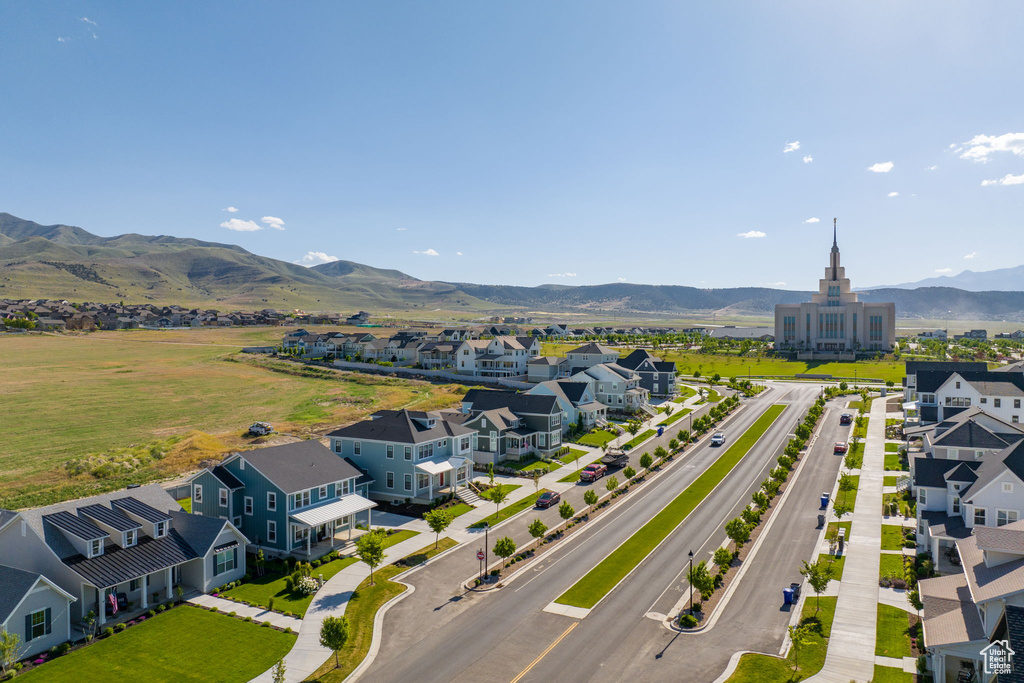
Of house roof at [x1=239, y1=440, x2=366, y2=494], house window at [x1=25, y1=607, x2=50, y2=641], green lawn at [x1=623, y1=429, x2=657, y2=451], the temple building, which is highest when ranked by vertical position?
the temple building

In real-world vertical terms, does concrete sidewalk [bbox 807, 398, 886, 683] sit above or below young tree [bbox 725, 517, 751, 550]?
below

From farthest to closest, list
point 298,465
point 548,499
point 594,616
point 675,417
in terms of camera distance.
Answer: point 675,417 < point 548,499 < point 298,465 < point 594,616

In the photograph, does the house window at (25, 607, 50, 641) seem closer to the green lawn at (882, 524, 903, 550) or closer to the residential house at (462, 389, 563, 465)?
the residential house at (462, 389, 563, 465)

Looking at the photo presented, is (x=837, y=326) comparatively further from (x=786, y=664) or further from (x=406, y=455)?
(x=786, y=664)

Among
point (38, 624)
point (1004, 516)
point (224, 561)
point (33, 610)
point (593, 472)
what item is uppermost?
point (1004, 516)

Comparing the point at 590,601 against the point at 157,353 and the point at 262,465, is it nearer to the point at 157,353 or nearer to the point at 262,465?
the point at 262,465

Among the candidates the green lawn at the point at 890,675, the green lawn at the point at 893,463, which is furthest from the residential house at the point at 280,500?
the green lawn at the point at 893,463

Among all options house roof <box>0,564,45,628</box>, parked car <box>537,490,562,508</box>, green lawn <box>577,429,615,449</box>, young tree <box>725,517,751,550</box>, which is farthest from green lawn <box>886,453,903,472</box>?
house roof <box>0,564,45,628</box>

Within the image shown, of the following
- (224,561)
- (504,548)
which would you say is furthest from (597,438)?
(224,561)
